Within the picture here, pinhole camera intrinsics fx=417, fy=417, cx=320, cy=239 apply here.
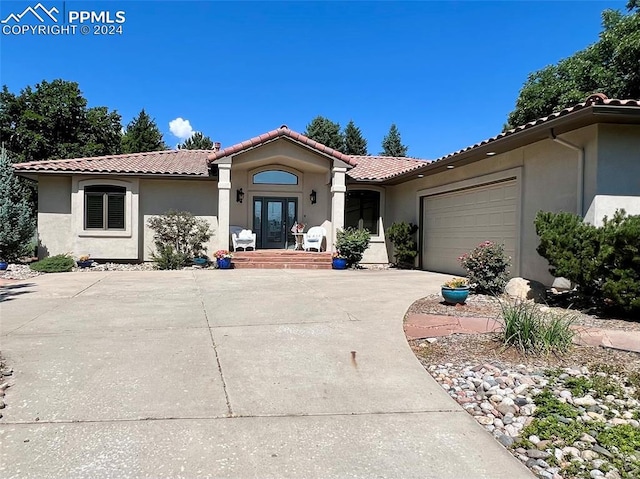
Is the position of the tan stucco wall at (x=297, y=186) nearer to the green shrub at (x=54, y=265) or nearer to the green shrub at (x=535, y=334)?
the green shrub at (x=54, y=265)

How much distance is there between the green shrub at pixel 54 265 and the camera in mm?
12719

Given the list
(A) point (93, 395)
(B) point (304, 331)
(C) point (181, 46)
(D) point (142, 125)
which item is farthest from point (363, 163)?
(D) point (142, 125)

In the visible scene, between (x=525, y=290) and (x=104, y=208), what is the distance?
13552mm

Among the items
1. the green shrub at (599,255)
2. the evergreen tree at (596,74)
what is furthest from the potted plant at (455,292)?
the evergreen tree at (596,74)

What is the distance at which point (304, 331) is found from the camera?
557cm

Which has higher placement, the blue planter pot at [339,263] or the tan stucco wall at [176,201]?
the tan stucco wall at [176,201]

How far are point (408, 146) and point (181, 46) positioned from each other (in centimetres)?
4014

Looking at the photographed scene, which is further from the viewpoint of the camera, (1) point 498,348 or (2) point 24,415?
(1) point 498,348

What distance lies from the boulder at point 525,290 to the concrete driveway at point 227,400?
270 centimetres

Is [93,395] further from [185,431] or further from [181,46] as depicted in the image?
[181,46]

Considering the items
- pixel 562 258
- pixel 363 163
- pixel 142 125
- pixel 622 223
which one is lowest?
pixel 562 258

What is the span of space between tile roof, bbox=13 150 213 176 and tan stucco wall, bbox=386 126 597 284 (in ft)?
31.7

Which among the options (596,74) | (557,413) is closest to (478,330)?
(557,413)


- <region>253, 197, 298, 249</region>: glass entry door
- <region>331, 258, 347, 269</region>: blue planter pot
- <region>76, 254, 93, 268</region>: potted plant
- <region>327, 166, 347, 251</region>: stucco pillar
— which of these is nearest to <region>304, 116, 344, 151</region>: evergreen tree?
<region>253, 197, 298, 249</region>: glass entry door
